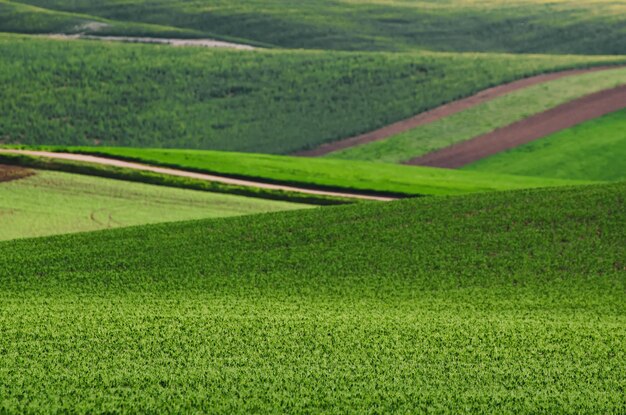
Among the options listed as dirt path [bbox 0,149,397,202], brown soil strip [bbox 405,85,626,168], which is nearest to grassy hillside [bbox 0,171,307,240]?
dirt path [bbox 0,149,397,202]

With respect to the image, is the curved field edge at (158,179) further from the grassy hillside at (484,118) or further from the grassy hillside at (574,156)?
the grassy hillside at (574,156)

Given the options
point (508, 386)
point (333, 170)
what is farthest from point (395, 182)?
point (508, 386)

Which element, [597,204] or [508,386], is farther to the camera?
[597,204]

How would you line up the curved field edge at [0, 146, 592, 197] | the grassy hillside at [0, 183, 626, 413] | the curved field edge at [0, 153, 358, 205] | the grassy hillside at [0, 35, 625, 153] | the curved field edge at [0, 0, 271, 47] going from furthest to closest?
the curved field edge at [0, 0, 271, 47], the grassy hillside at [0, 35, 625, 153], the curved field edge at [0, 146, 592, 197], the curved field edge at [0, 153, 358, 205], the grassy hillside at [0, 183, 626, 413]

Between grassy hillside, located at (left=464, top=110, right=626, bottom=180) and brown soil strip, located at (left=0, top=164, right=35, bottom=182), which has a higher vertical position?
brown soil strip, located at (left=0, top=164, right=35, bottom=182)

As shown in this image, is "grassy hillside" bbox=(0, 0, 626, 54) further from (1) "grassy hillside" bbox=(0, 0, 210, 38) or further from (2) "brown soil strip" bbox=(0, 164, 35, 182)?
(2) "brown soil strip" bbox=(0, 164, 35, 182)

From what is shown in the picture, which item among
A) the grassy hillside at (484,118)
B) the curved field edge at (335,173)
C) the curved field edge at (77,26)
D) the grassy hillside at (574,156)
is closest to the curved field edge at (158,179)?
the curved field edge at (335,173)

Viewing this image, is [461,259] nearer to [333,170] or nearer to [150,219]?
[150,219]
